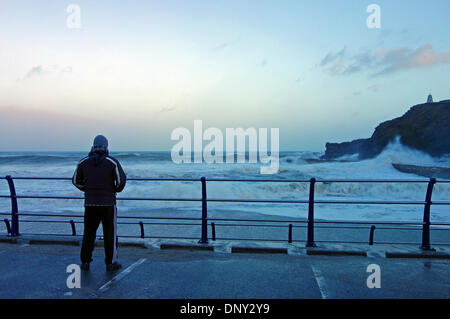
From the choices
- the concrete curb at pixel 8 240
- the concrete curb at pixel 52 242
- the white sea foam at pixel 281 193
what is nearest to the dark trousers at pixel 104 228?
the concrete curb at pixel 52 242

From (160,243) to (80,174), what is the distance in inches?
72.8

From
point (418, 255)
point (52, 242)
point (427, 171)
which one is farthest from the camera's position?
A: point (427, 171)

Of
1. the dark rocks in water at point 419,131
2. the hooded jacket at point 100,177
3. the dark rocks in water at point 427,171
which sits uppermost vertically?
the dark rocks in water at point 419,131

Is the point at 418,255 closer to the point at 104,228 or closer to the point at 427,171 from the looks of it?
the point at 104,228

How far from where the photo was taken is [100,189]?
161 inches

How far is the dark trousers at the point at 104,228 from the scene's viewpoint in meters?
4.19

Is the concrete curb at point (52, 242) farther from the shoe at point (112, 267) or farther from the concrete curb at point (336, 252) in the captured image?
the concrete curb at point (336, 252)

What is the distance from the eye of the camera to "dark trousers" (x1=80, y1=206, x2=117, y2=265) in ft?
13.8

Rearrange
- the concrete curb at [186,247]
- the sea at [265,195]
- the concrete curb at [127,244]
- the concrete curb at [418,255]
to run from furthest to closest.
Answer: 1. the sea at [265,195]
2. the concrete curb at [127,244]
3. the concrete curb at [186,247]
4. the concrete curb at [418,255]

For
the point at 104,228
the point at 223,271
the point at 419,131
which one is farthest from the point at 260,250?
the point at 419,131

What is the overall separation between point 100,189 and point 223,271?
6.09 ft
